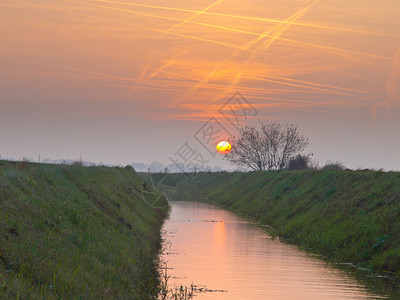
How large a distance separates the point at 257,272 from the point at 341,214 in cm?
1058

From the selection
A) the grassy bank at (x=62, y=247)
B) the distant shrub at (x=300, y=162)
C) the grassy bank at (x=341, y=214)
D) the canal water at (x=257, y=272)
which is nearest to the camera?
the grassy bank at (x=62, y=247)

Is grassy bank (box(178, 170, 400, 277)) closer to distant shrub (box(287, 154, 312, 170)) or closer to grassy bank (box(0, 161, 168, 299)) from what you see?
grassy bank (box(0, 161, 168, 299))

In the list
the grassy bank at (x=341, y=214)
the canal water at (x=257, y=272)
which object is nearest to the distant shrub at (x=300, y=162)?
the grassy bank at (x=341, y=214)

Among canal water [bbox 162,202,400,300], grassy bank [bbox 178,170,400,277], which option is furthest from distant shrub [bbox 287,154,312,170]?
canal water [bbox 162,202,400,300]

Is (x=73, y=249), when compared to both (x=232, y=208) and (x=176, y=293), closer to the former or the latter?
(x=176, y=293)

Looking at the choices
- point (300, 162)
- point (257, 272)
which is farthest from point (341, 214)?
point (300, 162)

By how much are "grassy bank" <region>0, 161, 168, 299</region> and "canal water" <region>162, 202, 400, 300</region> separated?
1.83 m

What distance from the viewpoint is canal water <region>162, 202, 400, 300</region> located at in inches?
752

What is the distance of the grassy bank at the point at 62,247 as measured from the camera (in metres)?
12.6

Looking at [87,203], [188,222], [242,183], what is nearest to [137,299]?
[87,203]

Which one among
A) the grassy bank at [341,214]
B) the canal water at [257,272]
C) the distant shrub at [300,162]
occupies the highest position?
the distant shrub at [300,162]

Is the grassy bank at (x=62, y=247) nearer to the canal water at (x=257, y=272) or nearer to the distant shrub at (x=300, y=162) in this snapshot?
the canal water at (x=257, y=272)

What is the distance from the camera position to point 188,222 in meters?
45.1

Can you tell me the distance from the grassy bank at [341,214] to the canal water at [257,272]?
3.69ft
